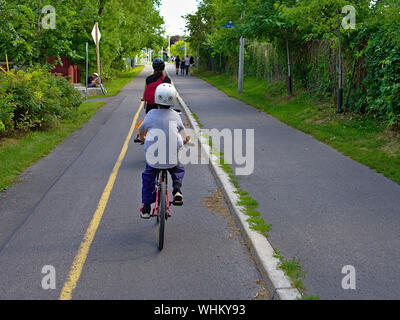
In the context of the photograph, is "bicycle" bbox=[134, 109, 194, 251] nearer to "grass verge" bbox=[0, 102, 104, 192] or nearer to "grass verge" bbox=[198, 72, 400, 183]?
"grass verge" bbox=[0, 102, 104, 192]

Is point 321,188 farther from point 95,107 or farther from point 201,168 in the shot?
point 95,107

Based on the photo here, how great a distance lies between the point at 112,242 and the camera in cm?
557

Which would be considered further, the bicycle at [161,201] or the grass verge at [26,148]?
the grass verge at [26,148]

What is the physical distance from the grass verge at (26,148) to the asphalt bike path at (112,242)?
0.30 m

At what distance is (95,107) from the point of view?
20.6 metres

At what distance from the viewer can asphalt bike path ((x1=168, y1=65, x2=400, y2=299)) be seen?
173 inches

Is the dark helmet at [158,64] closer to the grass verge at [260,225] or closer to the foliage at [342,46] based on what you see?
the grass verge at [260,225]

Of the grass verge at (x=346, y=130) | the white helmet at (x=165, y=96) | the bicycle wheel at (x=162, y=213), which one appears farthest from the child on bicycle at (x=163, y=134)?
the grass verge at (x=346, y=130)

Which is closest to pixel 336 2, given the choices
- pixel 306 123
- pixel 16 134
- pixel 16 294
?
pixel 306 123

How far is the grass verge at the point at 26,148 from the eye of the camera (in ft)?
29.3

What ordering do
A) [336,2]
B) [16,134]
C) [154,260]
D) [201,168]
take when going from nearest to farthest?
[154,260]
[201,168]
[16,134]
[336,2]

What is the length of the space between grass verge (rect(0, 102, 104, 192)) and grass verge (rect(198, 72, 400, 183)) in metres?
6.60

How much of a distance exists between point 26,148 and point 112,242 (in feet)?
20.7
